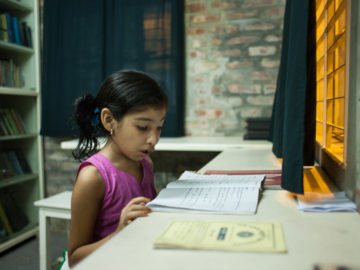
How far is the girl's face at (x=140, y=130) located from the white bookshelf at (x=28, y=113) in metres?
1.95

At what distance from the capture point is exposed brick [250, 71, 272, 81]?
2.45 m

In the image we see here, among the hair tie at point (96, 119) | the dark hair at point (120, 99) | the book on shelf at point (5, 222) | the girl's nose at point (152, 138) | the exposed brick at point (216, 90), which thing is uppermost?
the exposed brick at point (216, 90)

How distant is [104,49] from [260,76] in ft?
4.17

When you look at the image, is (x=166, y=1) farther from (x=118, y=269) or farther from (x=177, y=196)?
(x=118, y=269)

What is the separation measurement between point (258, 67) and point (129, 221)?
199 centimetres

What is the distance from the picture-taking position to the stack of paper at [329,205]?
2.56 ft

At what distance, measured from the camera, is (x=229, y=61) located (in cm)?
251

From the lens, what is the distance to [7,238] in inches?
98.8

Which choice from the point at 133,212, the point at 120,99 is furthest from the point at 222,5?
the point at 133,212

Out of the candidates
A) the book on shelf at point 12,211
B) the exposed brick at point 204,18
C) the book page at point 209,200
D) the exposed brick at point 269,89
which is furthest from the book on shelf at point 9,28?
the book page at point 209,200

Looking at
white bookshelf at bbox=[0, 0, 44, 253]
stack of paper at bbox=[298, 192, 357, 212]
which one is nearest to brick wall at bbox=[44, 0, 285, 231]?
white bookshelf at bbox=[0, 0, 44, 253]

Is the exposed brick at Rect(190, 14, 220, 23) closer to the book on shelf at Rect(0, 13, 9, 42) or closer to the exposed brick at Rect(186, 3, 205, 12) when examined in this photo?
the exposed brick at Rect(186, 3, 205, 12)

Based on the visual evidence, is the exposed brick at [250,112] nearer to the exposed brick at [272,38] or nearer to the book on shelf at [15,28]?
the exposed brick at [272,38]

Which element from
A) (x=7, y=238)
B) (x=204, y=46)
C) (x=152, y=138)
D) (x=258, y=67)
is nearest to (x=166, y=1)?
(x=204, y=46)
